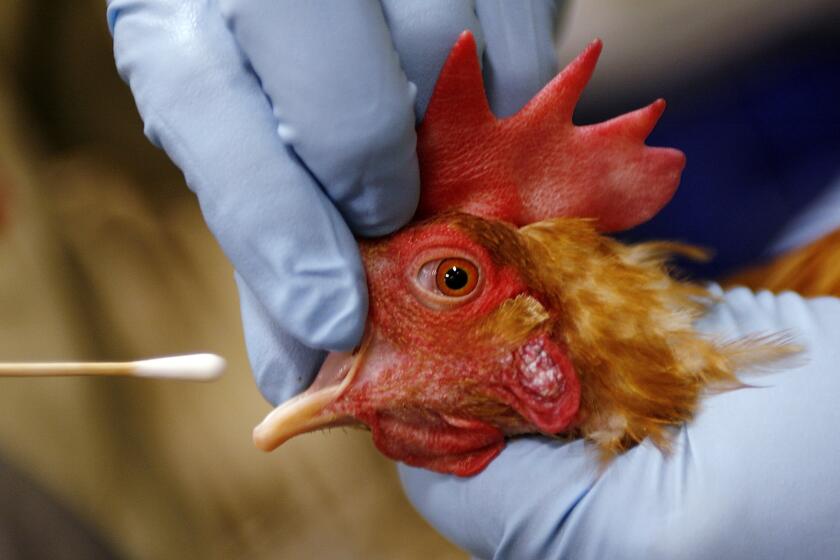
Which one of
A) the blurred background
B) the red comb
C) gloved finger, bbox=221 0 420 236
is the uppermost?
gloved finger, bbox=221 0 420 236

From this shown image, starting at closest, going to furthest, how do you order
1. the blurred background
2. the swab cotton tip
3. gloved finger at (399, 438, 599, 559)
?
the swab cotton tip → gloved finger at (399, 438, 599, 559) → the blurred background

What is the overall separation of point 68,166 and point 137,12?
886mm

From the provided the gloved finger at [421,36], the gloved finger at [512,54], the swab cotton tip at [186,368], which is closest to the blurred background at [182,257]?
the gloved finger at [512,54]

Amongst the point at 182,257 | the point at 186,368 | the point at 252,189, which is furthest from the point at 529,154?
the point at 182,257

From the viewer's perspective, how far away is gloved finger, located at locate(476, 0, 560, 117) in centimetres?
102

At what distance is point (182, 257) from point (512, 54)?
107 centimetres

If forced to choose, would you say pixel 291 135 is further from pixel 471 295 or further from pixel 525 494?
pixel 525 494

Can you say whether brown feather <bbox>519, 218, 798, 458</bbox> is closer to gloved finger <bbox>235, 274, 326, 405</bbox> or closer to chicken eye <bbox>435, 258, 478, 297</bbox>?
chicken eye <bbox>435, 258, 478, 297</bbox>

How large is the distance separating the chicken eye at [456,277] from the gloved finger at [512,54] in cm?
28

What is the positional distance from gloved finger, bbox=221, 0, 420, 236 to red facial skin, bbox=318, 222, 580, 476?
98 millimetres

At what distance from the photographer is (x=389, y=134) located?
80 centimetres

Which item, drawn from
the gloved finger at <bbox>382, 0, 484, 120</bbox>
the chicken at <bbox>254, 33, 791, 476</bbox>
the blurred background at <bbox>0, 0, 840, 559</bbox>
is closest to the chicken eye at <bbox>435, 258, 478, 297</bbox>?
the chicken at <bbox>254, 33, 791, 476</bbox>

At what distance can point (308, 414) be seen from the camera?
84 centimetres

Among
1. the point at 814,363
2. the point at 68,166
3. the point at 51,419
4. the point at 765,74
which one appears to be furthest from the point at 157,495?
the point at 765,74
